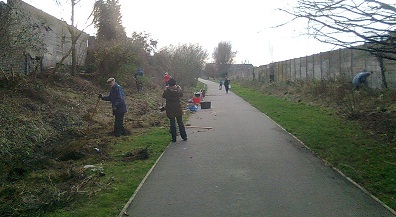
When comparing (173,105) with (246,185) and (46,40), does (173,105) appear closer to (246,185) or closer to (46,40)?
(246,185)

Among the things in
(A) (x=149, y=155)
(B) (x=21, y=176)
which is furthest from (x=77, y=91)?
Result: (B) (x=21, y=176)

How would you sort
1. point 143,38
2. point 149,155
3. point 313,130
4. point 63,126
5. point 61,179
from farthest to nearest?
point 143,38, point 313,130, point 63,126, point 149,155, point 61,179

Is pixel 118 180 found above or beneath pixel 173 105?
beneath

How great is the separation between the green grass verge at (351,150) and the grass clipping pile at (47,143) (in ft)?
13.6

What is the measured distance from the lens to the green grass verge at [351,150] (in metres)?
6.58

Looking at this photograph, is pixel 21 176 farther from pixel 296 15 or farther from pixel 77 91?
pixel 77 91

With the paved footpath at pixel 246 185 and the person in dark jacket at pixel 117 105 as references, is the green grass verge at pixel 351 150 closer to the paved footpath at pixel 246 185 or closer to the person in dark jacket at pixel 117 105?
the paved footpath at pixel 246 185

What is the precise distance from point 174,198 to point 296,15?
16.7 feet

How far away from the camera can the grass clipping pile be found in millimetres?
5672

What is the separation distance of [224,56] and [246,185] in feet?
310

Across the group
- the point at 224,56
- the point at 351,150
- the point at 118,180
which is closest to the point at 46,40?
the point at 118,180

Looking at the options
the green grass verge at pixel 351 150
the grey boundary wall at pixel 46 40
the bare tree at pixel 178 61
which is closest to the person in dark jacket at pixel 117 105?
the grey boundary wall at pixel 46 40

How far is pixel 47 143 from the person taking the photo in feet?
29.3

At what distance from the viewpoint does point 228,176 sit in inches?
273
